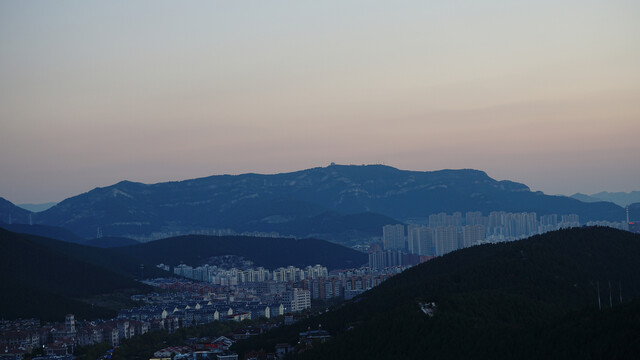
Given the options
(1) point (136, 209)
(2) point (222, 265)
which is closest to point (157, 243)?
(2) point (222, 265)

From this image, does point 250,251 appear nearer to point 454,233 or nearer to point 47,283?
point 454,233

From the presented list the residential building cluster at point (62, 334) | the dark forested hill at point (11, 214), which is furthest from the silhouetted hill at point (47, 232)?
the residential building cluster at point (62, 334)

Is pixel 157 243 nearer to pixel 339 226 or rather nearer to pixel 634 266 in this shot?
pixel 339 226

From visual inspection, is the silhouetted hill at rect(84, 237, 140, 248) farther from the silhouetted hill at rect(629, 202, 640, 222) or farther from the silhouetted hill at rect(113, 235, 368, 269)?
the silhouetted hill at rect(629, 202, 640, 222)

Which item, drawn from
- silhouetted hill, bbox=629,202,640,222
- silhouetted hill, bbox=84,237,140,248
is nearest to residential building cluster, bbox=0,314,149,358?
silhouetted hill, bbox=84,237,140,248

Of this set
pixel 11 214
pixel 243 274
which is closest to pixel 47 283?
pixel 243 274

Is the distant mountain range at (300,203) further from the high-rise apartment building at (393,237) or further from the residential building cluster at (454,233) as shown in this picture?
the high-rise apartment building at (393,237)
